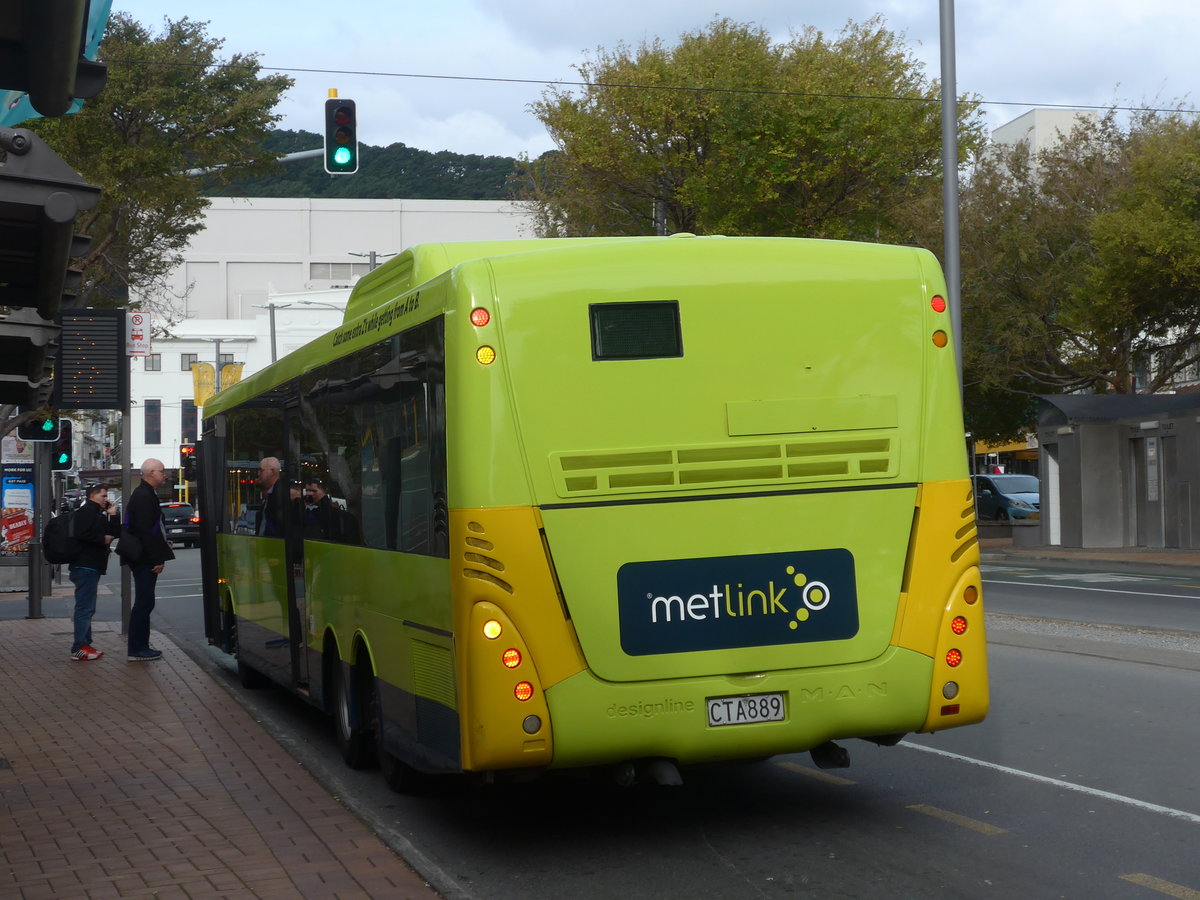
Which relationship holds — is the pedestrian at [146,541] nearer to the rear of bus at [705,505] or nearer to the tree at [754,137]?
the rear of bus at [705,505]

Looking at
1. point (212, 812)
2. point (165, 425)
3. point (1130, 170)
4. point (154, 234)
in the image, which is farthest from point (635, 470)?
point (165, 425)

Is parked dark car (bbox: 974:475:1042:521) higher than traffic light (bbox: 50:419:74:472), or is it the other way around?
traffic light (bbox: 50:419:74:472)

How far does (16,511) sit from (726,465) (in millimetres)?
27690

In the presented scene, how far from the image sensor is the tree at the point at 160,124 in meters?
23.6

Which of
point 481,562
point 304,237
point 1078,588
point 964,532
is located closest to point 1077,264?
point 1078,588

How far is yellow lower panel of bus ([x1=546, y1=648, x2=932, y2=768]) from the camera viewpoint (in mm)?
6625

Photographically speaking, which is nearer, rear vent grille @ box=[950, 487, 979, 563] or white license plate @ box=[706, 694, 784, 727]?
white license plate @ box=[706, 694, 784, 727]

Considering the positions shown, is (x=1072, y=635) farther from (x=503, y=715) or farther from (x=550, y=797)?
(x=503, y=715)

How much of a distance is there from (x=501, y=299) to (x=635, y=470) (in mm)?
925

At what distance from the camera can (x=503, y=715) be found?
21.4ft

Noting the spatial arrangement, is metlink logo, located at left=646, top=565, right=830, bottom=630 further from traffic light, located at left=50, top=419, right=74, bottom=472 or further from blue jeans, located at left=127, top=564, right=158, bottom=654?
traffic light, located at left=50, top=419, right=74, bottom=472

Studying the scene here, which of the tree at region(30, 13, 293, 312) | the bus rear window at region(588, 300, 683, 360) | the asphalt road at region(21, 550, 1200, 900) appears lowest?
the asphalt road at region(21, 550, 1200, 900)

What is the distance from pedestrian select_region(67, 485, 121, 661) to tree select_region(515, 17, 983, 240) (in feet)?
66.8

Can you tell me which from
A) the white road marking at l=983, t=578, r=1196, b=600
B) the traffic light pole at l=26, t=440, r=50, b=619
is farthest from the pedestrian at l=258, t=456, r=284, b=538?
the white road marking at l=983, t=578, r=1196, b=600
